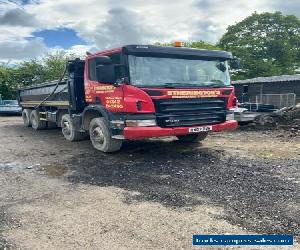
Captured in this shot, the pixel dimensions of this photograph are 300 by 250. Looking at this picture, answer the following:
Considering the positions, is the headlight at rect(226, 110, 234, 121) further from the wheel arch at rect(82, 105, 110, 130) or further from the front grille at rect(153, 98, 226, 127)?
the wheel arch at rect(82, 105, 110, 130)

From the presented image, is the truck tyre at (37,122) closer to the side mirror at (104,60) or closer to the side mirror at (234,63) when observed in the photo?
the side mirror at (104,60)

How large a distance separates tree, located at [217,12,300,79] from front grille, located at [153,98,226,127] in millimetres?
37416

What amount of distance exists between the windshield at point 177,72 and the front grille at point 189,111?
1.25 ft

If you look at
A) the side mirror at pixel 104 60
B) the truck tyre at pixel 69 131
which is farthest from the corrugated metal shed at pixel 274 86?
the side mirror at pixel 104 60

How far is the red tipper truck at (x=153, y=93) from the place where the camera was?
279 inches

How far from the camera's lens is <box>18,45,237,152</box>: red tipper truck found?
7.10 meters

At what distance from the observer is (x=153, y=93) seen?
23.1ft

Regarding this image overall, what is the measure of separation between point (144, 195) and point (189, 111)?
2.84m

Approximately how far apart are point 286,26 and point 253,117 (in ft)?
117

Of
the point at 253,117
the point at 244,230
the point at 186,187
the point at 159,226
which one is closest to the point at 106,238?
the point at 159,226

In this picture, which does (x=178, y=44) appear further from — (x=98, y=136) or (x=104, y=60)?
(x=98, y=136)

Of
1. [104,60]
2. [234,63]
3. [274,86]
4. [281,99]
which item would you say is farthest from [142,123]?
[274,86]

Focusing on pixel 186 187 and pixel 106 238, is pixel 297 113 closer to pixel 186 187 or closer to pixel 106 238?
pixel 186 187

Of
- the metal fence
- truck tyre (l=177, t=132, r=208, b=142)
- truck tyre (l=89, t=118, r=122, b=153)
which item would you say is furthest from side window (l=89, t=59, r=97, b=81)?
the metal fence
